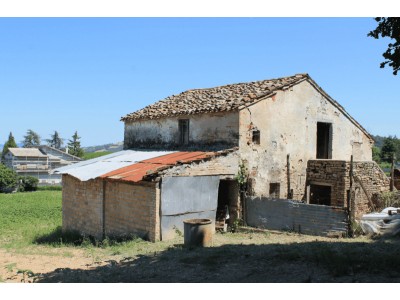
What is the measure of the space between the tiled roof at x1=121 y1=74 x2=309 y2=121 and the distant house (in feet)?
113

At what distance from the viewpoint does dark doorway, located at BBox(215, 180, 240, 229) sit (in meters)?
15.3

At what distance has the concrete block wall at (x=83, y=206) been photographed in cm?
1541

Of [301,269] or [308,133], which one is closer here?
[301,269]

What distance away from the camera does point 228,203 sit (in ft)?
51.4

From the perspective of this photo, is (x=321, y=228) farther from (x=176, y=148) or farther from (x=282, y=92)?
(x=176, y=148)

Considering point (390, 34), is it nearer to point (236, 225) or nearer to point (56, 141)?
point (236, 225)

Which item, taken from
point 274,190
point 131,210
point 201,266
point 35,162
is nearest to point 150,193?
point 131,210

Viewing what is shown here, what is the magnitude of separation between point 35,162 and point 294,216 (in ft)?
159

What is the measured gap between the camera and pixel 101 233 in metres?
15.2

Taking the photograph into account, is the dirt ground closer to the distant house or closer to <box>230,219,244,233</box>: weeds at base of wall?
<box>230,219,244,233</box>: weeds at base of wall

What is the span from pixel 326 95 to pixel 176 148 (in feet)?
24.7

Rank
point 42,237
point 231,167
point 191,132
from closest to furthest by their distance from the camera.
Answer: point 231,167 < point 42,237 < point 191,132

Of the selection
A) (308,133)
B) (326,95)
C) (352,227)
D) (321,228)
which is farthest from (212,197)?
(326,95)

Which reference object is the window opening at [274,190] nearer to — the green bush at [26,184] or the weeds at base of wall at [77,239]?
the weeds at base of wall at [77,239]
